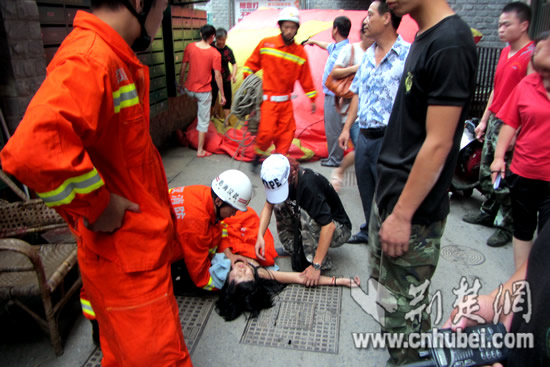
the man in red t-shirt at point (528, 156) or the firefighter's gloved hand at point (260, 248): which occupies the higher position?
the man in red t-shirt at point (528, 156)

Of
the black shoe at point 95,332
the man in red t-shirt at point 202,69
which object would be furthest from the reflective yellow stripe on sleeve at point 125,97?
the man in red t-shirt at point 202,69

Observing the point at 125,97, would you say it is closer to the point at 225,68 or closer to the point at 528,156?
the point at 528,156

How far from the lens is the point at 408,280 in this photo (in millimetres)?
1896

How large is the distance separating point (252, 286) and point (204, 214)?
63cm

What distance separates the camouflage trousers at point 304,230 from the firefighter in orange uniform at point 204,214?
484 mm

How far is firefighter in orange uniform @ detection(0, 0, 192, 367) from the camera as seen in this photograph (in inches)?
47.6

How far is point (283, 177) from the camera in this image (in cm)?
289

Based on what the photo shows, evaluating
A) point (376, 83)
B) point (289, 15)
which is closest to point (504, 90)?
point (376, 83)

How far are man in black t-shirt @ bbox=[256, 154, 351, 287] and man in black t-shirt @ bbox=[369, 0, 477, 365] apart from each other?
0.96 metres

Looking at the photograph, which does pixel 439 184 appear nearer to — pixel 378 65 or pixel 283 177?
pixel 283 177

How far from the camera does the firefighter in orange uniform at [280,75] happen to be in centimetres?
502

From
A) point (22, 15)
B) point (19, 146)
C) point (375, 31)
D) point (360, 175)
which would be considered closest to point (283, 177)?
point (360, 175)

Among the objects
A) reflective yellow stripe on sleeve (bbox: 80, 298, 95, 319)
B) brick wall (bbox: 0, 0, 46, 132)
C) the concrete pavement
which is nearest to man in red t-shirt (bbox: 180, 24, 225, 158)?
the concrete pavement

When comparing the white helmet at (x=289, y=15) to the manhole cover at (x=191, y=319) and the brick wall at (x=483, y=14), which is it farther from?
the brick wall at (x=483, y=14)
